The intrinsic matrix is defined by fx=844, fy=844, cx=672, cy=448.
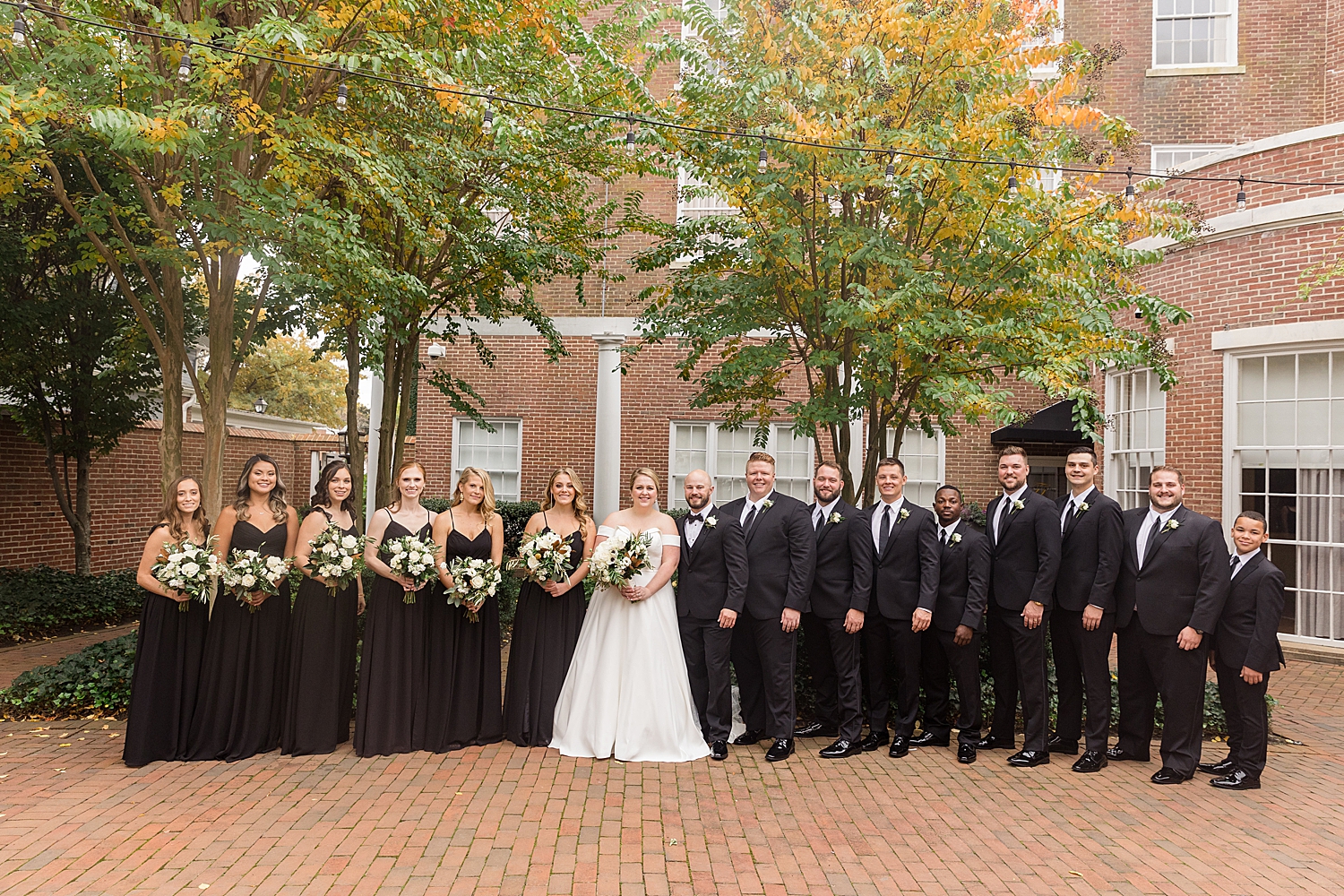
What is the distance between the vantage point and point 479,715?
243 inches

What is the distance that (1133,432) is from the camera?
11.9 m

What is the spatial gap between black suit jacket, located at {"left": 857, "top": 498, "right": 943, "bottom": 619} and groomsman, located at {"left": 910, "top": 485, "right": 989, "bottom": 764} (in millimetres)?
128

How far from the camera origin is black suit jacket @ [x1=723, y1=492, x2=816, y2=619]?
19.9ft

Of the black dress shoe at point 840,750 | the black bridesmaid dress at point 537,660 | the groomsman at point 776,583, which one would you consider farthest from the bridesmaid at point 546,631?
the black dress shoe at point 840,750

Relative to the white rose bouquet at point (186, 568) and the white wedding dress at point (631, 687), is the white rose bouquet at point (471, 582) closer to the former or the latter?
the white wedding dress at point (631, 687)

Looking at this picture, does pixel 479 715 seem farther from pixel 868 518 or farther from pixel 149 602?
pixel 868 518

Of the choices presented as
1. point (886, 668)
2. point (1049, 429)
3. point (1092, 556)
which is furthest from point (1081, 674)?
point (1049, 429)

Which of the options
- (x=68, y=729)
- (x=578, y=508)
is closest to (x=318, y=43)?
(x=578, y=508)

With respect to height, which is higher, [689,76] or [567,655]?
[689,76]

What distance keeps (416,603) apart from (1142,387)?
34.0ft

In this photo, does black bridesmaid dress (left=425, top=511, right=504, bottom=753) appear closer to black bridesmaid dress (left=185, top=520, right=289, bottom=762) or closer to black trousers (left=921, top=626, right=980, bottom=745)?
black bridesmaid dress (left=185, top=520, right=289, bottom=762)

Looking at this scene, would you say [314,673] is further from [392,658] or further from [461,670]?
[461,670]

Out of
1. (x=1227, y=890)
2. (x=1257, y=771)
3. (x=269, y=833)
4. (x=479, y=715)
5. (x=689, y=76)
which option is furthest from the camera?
(x=689, y=76)

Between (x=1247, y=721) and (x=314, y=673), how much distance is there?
6381mm
